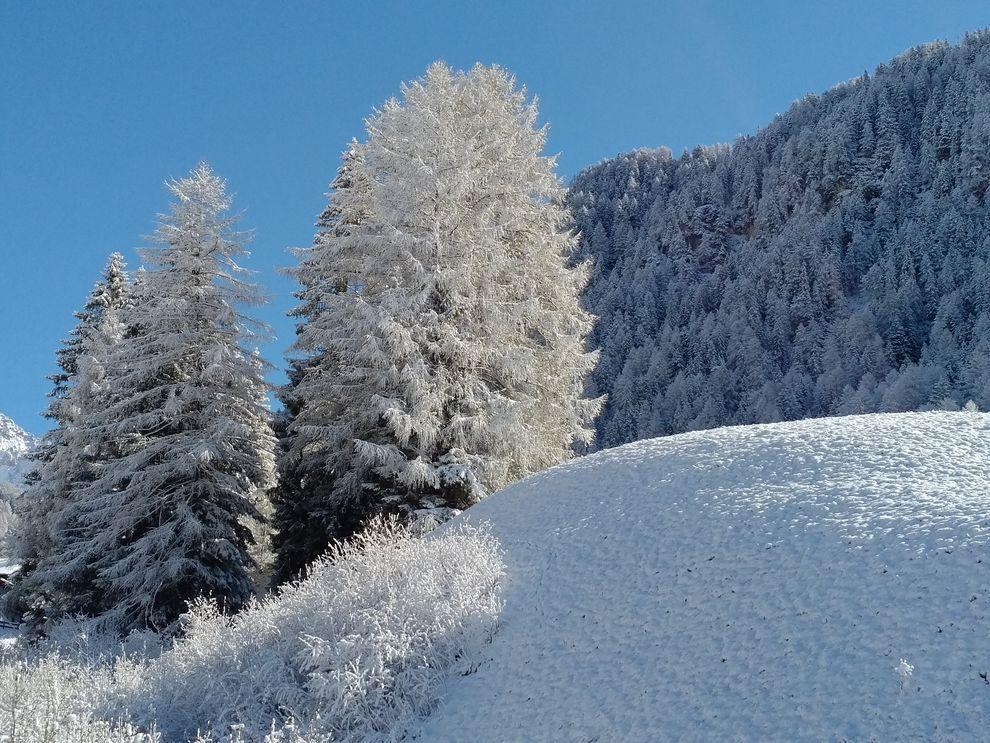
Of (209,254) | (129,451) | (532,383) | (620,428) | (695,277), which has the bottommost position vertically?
(620,428)

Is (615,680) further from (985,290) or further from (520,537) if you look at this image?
(985,290)

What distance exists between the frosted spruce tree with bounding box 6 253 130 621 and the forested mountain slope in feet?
256

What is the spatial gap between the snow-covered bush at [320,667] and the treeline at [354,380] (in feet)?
14.5

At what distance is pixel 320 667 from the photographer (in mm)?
7156

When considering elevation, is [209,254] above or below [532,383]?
above

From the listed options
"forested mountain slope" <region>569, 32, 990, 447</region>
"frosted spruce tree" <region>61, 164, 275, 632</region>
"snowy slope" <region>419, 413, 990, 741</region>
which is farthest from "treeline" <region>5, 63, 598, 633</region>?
"forested mountain slope" <region>569, 32, 990, 447</region>

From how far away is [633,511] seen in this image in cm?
952

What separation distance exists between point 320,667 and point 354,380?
8041mm

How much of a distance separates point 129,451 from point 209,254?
15.9 feet

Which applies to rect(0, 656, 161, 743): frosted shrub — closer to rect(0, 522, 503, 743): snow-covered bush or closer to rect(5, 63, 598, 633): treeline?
rect(0, 522, 503, 743): snow-covered bush

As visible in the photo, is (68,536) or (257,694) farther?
(68,536)

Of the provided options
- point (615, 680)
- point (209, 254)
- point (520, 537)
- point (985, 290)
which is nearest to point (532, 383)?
point (520, 537)

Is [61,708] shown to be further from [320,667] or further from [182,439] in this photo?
[182,439]

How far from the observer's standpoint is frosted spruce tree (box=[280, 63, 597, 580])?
43.9 feet
